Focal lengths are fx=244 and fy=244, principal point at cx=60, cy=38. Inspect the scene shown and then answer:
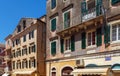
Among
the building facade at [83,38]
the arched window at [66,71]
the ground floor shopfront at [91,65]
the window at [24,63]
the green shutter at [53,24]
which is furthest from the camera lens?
the window at [24,63]

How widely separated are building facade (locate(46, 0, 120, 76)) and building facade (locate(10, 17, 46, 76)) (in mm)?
8198

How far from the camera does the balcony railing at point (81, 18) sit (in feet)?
73.3

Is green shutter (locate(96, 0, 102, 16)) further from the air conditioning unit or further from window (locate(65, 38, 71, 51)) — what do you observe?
window (locate(65, 38, 71, 51))

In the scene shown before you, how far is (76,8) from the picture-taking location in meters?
26.7

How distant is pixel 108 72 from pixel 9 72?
40270 mm

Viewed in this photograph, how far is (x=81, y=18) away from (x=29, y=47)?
2092cm

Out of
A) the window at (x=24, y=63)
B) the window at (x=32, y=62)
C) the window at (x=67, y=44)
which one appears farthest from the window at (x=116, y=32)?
the window at (x=24, y=63)

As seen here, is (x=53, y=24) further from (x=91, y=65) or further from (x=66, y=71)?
(x=91, y=65)

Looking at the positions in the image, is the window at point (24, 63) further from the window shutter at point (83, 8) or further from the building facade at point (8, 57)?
the window shutter at point (83, 8)

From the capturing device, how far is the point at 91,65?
23.1m

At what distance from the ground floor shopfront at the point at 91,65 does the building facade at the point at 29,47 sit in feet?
31.1

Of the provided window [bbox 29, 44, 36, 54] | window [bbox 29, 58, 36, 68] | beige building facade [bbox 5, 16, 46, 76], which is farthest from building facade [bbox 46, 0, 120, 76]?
window [bbox 29, 58, 36, 68]

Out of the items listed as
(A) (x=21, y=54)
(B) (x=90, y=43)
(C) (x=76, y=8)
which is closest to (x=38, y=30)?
(A) (x=21, y=54)

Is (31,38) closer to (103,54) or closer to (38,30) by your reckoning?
(38,30)
